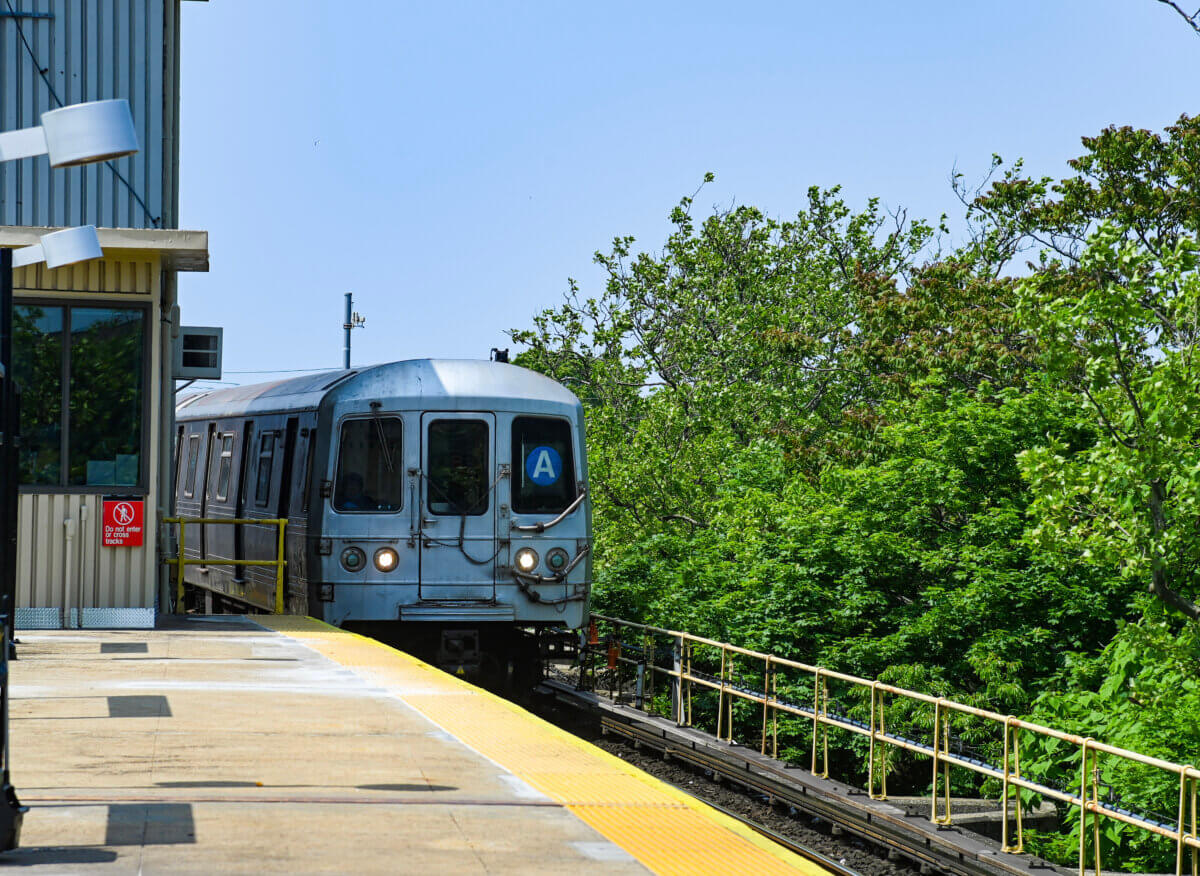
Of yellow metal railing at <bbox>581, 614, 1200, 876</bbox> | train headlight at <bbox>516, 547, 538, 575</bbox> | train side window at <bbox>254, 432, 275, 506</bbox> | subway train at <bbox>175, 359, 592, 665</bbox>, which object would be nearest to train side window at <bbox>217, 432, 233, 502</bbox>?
train side window at <bbox>254, 432, 275, 506</bbox>

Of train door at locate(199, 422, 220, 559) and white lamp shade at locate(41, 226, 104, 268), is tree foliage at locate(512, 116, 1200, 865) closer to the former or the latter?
train door at locate(199, 422, 220, 559)

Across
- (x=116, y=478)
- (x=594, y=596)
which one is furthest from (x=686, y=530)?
(x=116, y=478)

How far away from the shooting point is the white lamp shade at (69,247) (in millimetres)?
6754

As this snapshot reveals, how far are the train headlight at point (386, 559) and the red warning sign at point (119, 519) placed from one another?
2373 millimetres

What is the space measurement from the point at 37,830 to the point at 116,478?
302 inches

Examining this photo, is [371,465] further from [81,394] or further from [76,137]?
[76,137]

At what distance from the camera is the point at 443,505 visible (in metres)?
14.4

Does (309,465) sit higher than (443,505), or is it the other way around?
(309,465)

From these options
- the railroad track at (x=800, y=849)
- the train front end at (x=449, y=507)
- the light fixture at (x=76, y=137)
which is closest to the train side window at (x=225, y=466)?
the train front end at (x=449, y=507)

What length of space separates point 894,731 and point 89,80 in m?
11.2

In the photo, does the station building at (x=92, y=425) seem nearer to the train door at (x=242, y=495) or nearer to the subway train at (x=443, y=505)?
the subway train at (x=443, y=505)

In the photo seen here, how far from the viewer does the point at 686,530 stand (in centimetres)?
2975

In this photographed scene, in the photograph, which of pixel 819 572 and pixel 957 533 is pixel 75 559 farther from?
pixel 957 533

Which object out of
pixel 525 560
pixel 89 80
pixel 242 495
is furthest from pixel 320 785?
pixel 89 80
